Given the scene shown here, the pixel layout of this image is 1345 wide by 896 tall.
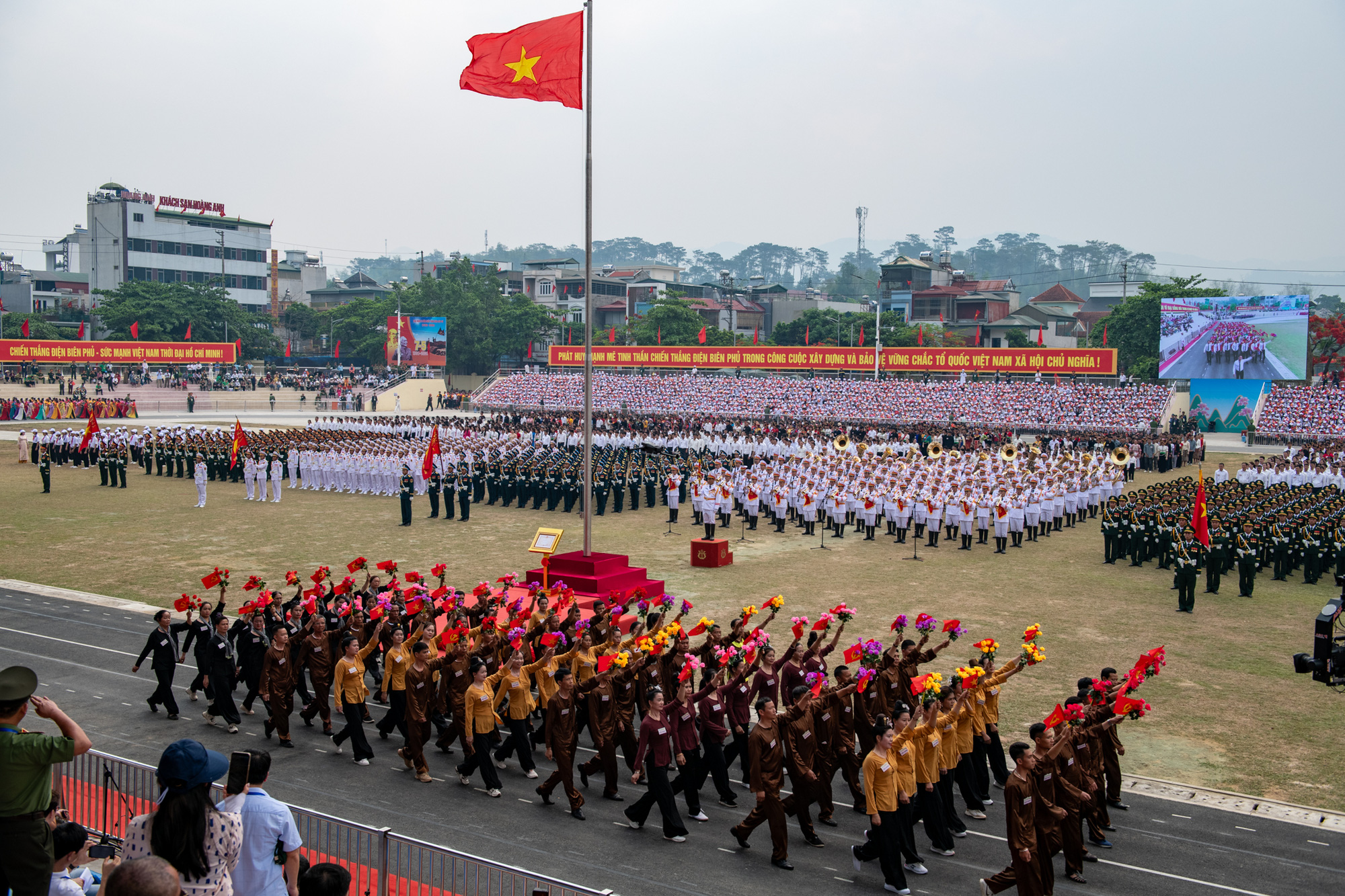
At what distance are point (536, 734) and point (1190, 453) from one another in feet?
113

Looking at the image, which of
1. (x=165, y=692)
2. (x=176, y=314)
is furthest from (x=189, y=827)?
(x=176, y=314)

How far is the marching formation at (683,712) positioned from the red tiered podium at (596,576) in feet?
10.0

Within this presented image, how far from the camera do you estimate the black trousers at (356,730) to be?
941cm

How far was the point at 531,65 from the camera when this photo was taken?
1440cm

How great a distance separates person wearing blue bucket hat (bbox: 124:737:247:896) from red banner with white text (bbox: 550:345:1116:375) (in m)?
50.0

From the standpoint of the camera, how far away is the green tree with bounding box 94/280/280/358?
217 feet

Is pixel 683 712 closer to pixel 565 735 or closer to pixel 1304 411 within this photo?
pixel 565 735

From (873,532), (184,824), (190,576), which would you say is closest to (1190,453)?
(873,532)

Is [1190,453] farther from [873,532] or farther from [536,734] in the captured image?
[536,734]

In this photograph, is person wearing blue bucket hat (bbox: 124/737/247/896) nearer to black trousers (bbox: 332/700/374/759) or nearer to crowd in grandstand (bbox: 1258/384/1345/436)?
black trousers (bbox: 332/700/374/759)

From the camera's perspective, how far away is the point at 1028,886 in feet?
21.9

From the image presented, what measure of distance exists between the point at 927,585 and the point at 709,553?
12.7 feet

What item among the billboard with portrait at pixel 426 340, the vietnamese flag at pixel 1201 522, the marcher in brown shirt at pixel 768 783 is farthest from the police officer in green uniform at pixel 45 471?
the billboard with portrait at pixel 426 340

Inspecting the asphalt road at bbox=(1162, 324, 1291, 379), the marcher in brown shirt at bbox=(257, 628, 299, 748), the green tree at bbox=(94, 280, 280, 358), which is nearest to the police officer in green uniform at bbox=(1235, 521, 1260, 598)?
the marcher in brown shirt at bbox=(257, 628, 299, 748)
